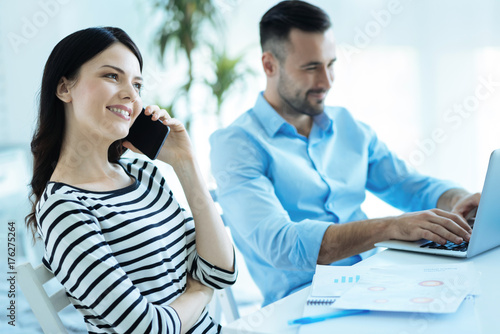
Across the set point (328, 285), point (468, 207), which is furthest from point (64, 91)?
point (468, 207)

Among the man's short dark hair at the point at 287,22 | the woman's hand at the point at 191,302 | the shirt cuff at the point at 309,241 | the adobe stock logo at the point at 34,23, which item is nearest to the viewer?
the woman's hand at the point at 191,302

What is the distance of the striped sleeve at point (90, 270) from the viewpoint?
946 mm

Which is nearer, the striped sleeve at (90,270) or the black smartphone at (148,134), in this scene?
the striped sleeve at (90,270)

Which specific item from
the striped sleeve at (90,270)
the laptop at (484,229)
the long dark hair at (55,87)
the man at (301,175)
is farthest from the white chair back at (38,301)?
the laptop at (484,229)

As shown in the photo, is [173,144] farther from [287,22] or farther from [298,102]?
[287,22]

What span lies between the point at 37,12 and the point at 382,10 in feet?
6.18

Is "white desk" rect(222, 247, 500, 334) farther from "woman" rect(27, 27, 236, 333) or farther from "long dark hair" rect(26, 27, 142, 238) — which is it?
"long dark hair" rect(26, 27, 142, 238)

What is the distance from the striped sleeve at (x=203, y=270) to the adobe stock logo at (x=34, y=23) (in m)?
2.03

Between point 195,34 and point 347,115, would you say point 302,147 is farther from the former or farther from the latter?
point 195,34

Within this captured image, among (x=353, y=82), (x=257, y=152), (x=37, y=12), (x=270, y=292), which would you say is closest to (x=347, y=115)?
(x=257, y=152)

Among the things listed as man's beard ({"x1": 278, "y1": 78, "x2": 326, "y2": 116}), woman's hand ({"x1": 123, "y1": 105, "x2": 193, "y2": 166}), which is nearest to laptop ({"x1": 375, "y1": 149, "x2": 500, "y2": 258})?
woman's hand ({"x1": 123, "y1": 105, "x2": 193, "y2": 166})

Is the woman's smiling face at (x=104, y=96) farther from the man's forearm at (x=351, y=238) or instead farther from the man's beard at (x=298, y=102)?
the man's beard at (x=298, y=102)

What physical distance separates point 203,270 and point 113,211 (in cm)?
26

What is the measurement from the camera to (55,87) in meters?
1.09
